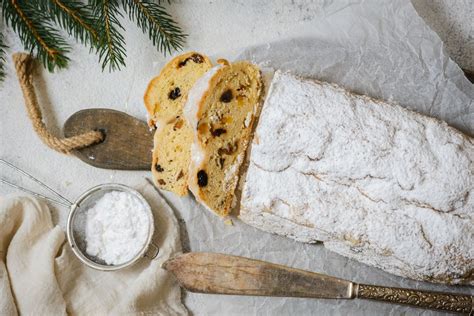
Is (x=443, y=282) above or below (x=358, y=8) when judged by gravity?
below

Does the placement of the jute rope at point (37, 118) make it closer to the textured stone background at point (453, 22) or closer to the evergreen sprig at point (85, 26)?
the evergreen sprig at point (85, 26)

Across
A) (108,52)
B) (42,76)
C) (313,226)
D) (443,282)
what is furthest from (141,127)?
(443,282)

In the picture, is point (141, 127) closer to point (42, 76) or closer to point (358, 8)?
point (42, 76)

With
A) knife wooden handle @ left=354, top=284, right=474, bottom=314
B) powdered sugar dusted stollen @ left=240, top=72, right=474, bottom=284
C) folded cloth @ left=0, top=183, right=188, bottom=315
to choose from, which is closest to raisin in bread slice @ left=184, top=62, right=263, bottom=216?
powdered sugar dusted stollen @ left=240, top=72, right=474, bottom=284

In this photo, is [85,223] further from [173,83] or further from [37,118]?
[173,83]

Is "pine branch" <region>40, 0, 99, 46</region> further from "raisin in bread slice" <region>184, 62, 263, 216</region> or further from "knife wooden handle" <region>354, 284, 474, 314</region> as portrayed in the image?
"knife wooden handle" <region>354, 284, 474, 314</region>

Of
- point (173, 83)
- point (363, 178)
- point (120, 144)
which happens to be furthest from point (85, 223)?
point (363, 178)
